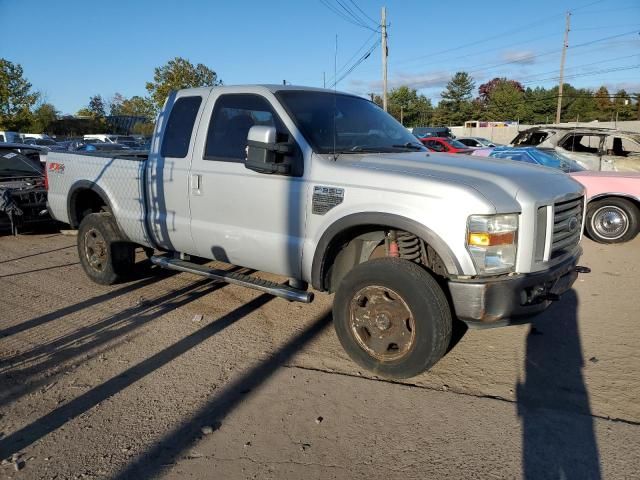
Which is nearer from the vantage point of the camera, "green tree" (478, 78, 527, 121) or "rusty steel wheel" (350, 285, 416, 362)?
"rusty steel wheel" (350, 285, 416, 362)

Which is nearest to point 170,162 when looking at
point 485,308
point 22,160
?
point 485,308

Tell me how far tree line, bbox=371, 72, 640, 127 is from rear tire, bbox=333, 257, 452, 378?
240 feet

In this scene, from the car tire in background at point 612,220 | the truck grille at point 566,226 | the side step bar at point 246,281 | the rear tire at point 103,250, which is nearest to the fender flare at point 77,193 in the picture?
the rear tire at point 103,250

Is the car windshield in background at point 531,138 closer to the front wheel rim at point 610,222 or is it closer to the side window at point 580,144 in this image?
the side window at point 580,144

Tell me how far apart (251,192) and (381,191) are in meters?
1.22

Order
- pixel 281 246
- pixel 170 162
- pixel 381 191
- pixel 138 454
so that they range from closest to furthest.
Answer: pixel 138 454 < pixel 381 191 < pixel 281 246 < pixel 170 162

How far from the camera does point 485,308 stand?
125 inches

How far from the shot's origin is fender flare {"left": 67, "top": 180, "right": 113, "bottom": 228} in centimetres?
560

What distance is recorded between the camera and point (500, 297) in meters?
3.16

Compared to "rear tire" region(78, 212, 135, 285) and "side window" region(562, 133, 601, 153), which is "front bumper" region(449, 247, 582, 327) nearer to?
"rear tire" region(78, 212, 135, 285)

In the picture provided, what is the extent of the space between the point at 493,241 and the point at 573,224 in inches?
42.4

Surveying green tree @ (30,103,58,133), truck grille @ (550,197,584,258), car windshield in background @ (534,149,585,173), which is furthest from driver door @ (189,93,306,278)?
green tree @ (30,103,58,133)

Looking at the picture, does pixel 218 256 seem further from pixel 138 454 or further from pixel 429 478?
pixel 429 478

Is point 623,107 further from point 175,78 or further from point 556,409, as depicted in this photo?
point 556,409
